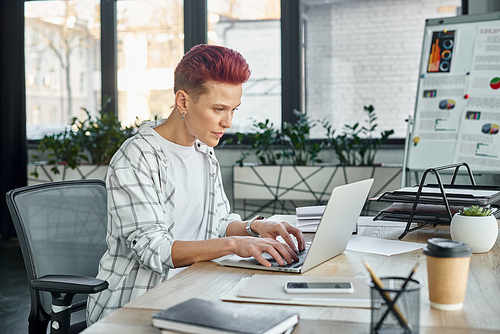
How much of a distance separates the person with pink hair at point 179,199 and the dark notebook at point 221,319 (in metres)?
0.36

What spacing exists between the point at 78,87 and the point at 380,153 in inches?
112

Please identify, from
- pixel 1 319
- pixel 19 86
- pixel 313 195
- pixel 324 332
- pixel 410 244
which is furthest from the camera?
pixel 19 86

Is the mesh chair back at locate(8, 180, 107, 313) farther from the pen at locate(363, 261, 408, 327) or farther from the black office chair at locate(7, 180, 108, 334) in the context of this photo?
the pen at locate(363, 261, 408, 327)

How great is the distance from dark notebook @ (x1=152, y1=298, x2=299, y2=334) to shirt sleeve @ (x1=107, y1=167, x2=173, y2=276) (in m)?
0.44

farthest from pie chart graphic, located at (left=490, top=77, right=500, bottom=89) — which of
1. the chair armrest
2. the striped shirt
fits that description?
Answer: the chair armrest

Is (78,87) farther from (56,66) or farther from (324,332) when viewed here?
(324,332)

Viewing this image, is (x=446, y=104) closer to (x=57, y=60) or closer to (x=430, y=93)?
(x=430, y=93)

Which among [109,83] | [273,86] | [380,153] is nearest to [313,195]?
[380,153]

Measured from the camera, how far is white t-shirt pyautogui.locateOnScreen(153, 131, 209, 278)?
1.51 metres

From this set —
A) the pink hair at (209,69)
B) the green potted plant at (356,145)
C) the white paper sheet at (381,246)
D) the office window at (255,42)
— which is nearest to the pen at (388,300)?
the white paper sheet at (381,246)

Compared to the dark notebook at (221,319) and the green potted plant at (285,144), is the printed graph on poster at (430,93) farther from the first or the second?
the dark notebook at (221,319)

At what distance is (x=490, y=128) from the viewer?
2.84m

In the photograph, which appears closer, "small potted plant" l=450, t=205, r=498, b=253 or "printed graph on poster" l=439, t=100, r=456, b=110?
"small potted plant" l=450, t=205, r=498, b=253

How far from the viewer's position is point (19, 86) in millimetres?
4395
